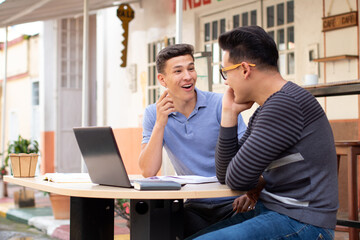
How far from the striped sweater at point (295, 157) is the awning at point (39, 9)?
6848 mm

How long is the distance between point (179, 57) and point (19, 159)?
1111 mm

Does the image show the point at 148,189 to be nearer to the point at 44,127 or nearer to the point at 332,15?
the point at 332,15

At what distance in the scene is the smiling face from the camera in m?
3.37

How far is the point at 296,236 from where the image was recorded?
223cm

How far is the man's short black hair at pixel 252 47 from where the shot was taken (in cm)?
241

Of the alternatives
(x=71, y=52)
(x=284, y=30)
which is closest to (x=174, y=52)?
(x=284, y=30)

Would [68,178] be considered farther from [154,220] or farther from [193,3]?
[193,3]

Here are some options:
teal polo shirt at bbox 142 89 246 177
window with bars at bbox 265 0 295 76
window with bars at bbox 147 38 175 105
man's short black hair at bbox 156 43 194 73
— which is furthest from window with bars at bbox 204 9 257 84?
teal polo shirt at bbox 142 89 246 177

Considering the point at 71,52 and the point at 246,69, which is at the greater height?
the point at 71,52

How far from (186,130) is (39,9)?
683 centimetres

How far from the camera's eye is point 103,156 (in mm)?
2541

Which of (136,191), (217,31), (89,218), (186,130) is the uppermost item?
(217,31)

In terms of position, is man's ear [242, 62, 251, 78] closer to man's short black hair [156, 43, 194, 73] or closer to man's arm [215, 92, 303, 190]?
man's arm [215, 92, 303, 190]

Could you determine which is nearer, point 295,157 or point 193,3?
point 295,157
